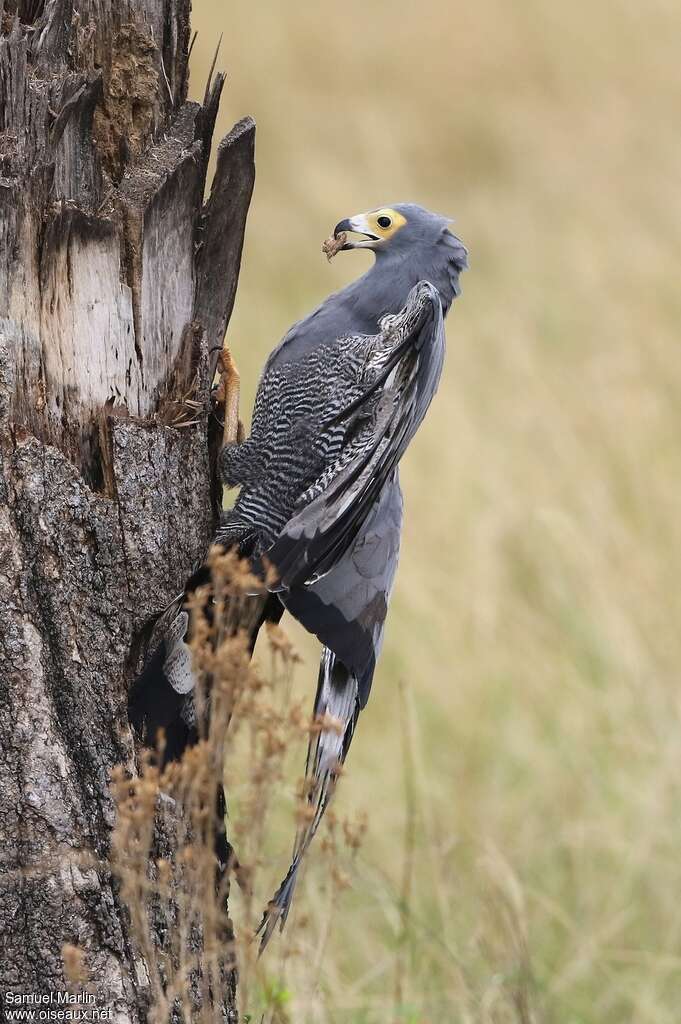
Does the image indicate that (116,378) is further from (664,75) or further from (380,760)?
(664,75)

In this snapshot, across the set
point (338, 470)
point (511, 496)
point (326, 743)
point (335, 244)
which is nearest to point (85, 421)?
point (338, 470)

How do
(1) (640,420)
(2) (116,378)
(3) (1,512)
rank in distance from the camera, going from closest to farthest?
(3) (1,512) → (2) (116,378) → (1) (640,420)

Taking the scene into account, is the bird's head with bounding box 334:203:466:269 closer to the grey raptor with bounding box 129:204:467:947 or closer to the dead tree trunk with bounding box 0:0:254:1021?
the grey raptor with bounding box 129:204:467:947

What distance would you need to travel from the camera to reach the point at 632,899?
3873 millimetres

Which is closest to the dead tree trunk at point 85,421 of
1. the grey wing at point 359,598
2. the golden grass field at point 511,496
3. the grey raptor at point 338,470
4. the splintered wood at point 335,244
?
the grey raptor at point 338,470

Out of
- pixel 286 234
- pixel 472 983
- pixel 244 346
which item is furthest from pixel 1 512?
pixel 286 234

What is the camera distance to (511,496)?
583 centimetres

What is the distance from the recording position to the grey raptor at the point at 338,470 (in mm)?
2410

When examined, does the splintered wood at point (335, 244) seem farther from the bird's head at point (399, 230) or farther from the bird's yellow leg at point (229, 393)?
the bird's yellow leg at point (229, 393)

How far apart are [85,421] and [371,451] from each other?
0.62m

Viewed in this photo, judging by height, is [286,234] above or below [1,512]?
above

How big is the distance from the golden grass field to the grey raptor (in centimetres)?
51

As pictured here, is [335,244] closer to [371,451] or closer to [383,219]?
[383,219]

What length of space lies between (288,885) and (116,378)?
0.89 meters
